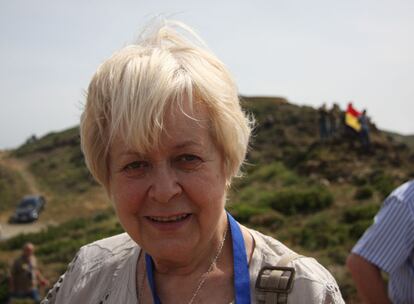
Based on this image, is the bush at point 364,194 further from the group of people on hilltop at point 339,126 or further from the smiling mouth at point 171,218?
the smiling mouth at point 171,218

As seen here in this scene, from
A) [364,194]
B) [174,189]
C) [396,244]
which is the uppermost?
[174,189]

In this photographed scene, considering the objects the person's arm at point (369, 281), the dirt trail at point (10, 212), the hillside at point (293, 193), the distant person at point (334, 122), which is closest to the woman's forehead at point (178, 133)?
the hillside at point (293, 193)

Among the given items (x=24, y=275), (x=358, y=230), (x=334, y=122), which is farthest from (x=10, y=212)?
(x=24, y=275)

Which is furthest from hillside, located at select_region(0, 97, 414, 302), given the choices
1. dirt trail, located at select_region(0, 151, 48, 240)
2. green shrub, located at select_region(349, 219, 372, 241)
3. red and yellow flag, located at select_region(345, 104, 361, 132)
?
red and yellow flag, located at select_region(345, 104, 361, 132)

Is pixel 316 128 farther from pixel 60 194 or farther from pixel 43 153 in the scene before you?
pixel 43 153

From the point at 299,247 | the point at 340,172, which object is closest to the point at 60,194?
the point at 340,172

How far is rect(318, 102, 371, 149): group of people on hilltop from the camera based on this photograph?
28.1m

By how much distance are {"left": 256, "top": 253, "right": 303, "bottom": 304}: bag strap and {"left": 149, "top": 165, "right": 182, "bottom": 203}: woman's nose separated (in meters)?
0.37

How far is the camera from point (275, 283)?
66.9 inches

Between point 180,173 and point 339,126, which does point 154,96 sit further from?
point 339,126

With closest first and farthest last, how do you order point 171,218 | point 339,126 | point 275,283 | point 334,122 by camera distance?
point 275,283
point 171,218
point 334,122
point 339,126

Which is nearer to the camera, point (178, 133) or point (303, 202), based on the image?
point (178, 133)

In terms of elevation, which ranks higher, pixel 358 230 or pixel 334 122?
pixel 358 230

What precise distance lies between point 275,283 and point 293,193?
21165mm
